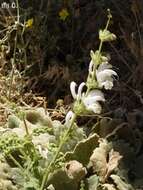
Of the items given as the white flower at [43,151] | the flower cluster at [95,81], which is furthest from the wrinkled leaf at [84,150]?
the flower cluster at [95,81]

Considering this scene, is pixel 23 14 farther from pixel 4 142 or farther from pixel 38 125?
pixel 4 142

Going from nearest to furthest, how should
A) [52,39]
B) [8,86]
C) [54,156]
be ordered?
[54,156]
[8,86]
[52,39]

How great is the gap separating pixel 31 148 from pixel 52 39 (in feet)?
3.41

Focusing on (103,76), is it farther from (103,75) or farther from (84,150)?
(84,150)

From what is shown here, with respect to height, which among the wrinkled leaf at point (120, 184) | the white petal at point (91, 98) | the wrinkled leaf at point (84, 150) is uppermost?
the wrinkled leaf at point (84, 150)

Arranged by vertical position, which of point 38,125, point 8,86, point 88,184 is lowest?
point 88,184

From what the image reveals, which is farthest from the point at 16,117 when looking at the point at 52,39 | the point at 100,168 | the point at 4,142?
the point at 52,39

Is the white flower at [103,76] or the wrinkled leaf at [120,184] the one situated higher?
the white flower at [103,76]

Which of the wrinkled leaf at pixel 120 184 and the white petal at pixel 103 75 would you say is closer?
the white petal at pixel 103 75

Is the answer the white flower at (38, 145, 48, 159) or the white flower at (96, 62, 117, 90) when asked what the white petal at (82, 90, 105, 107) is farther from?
the white flower at (38, 145, 48, 159)

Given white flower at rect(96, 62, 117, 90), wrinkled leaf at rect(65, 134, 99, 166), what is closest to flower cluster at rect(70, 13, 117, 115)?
white flower at rect(96, 62, 117, 90)

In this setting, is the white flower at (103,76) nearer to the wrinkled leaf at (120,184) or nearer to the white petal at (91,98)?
the white petal at (91,98)

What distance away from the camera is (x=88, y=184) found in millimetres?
2262

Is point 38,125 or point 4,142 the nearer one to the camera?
point 4,142
